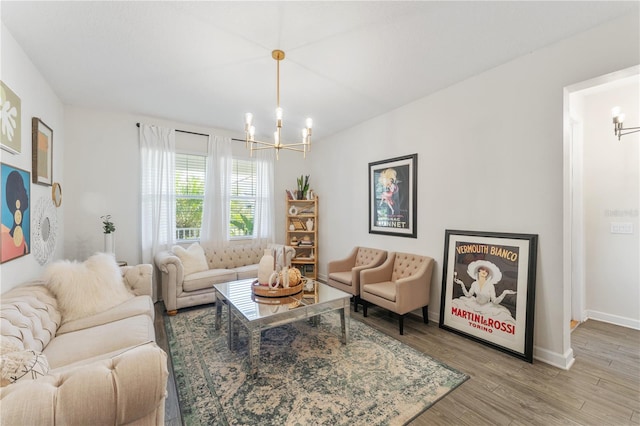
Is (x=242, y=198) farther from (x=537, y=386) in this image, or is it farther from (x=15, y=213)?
(x=537, y=386)

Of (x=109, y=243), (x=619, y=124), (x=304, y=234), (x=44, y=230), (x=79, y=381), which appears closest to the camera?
(x=79, y=381)

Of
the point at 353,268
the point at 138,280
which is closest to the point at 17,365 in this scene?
the point at 138,280

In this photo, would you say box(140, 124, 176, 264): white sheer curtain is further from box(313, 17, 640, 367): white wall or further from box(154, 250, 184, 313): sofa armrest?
box(313, 17, 640, 367): white wall

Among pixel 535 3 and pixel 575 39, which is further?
pixel 575 39

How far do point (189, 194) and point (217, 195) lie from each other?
0.44 metres

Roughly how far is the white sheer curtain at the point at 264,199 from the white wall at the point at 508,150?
2197 millimetres

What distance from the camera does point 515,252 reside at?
8.48ft

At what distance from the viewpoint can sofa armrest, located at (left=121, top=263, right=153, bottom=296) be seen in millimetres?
2820

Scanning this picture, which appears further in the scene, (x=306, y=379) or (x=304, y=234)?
(x=304, y=234)

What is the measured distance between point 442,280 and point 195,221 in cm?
393

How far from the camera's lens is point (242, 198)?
4.91m

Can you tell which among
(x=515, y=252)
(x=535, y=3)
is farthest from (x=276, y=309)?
(x=535, y=3)

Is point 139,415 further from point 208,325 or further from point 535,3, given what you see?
point 535,3

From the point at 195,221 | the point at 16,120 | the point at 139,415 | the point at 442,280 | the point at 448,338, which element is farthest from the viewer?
the point at 195,221
